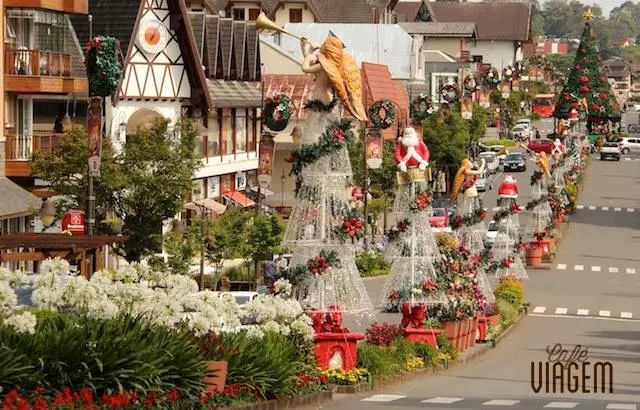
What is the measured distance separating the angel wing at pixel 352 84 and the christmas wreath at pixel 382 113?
7.21 metres

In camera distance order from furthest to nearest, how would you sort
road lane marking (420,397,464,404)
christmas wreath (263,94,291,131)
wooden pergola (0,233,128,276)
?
wooden pergola (0,233,128,276)
christmas wreath (263,94,291,131)
road lane marking (420,397,464,404)

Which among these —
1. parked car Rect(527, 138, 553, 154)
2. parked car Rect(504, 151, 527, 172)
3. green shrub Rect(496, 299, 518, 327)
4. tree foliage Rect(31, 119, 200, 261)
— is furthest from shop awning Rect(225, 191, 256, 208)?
parked car Rect(527, 138, 553, 154)

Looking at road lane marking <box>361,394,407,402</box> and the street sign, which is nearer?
road lane marking <box>361,394,407,402</box>

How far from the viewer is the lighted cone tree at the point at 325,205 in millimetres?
35469

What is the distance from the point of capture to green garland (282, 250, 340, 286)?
116 feet

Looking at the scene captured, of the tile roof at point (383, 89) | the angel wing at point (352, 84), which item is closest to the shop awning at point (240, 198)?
the tile roof at point (383, 89)

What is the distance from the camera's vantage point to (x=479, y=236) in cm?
5450

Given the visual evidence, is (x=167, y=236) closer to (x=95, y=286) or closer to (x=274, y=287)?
(x=274, y=287)

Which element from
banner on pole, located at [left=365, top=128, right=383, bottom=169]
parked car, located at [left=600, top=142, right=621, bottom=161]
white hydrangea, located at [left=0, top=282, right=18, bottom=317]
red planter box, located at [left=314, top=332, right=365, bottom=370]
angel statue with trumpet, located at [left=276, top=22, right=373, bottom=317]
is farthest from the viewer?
parked car, located at [left=600, top=142, right=621, bottom=161]

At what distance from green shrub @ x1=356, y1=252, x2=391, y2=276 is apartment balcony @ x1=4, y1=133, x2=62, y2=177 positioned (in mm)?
14895

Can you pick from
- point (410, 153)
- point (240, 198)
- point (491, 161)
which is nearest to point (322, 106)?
point (410, 153)

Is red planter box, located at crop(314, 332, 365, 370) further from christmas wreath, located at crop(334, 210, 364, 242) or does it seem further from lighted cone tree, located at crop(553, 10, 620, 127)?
lighted cone tree, located at crop(553, 10, 620, 127)

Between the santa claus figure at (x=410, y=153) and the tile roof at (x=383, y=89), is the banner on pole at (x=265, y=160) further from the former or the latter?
the tile roof at (x=383, y=89)

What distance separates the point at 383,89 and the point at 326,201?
6985cm
